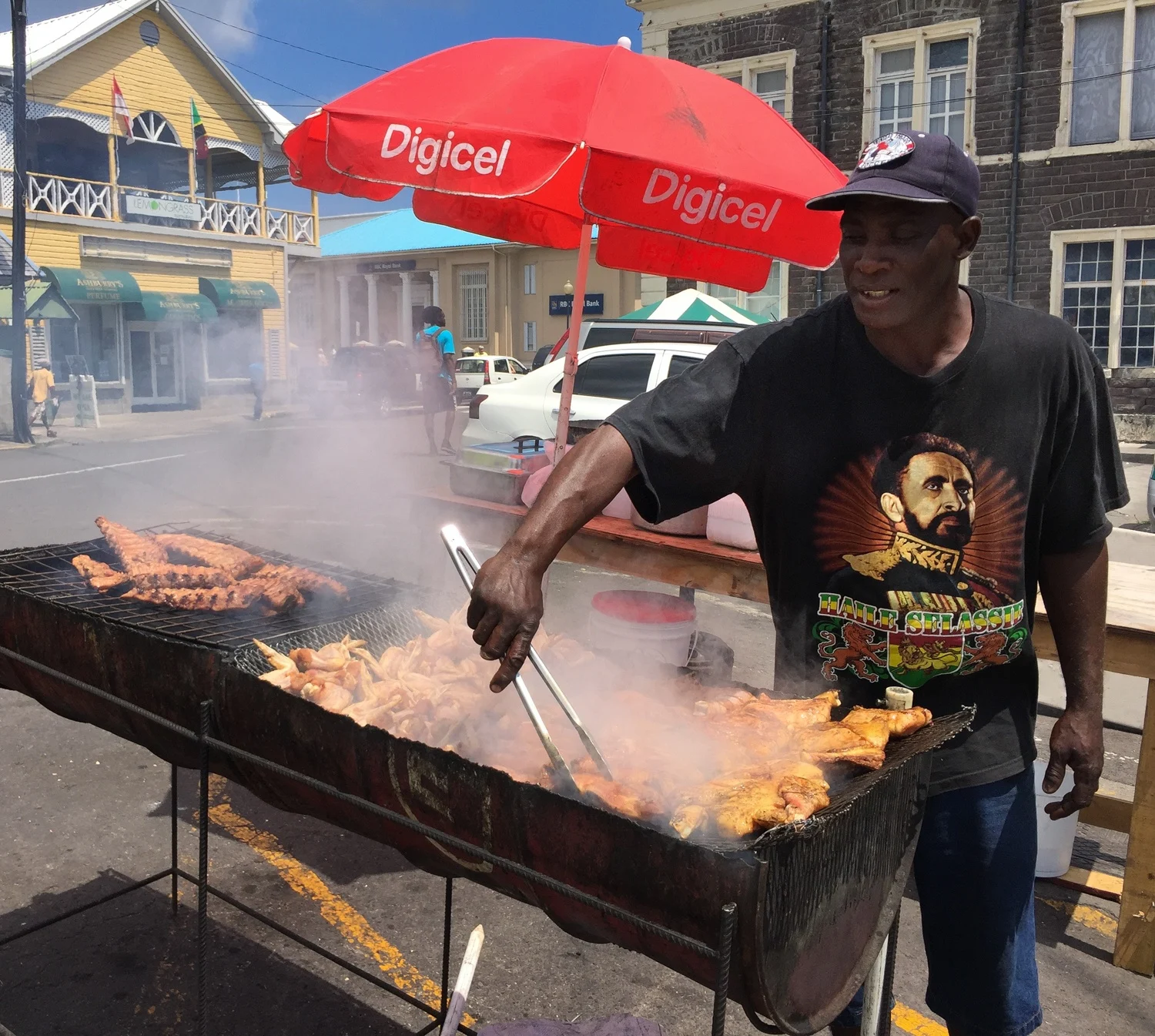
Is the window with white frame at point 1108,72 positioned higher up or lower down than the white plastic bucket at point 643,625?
higher up

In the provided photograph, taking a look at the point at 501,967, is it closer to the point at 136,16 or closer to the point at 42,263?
the point at 42,263

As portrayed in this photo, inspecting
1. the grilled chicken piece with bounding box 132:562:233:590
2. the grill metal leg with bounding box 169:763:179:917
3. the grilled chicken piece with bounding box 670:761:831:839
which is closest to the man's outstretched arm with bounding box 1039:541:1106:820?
the grilled chicken piece with bounding box 670:761:831:839

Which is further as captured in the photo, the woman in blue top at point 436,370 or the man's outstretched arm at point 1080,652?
the woman in blue top at point 436,370

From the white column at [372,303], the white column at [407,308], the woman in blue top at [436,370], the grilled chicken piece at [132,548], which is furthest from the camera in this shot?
the white column at [372,303]

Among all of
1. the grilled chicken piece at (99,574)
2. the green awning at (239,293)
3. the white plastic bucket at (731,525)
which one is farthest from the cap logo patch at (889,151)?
the green awning at (239,293)

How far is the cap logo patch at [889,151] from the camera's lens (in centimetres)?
190

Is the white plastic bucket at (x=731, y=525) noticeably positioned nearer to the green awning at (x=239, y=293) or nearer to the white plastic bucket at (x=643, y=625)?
the white plastic bucket at (x=643, y=625)

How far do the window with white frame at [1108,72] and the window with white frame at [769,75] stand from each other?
16.8 ft

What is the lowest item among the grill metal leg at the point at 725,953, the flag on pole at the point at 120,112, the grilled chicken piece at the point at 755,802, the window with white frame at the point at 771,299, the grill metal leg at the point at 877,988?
the grill metal leg at the point at 877,988

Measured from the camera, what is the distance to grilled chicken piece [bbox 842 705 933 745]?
2039mm

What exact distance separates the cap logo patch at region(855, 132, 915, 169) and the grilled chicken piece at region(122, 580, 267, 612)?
7.95 ft

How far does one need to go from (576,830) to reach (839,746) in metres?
0.61

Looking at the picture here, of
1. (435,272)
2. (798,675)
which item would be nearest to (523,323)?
(435,272)

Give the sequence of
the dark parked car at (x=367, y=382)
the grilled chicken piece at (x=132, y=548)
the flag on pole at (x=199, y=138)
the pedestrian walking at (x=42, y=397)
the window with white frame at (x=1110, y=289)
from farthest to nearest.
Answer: the flag on pole at (x=199, y=138), the dark parked car at (x=367, y=382), the pedestrian walking at (x=42, y=397), the window with white frame at (x=1110, y=289), the grilled chicken piece at (x=132, y=548)
